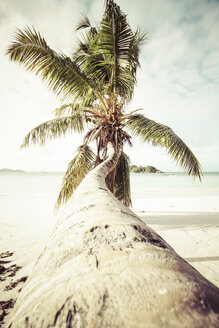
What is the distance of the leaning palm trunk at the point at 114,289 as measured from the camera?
0.27 m

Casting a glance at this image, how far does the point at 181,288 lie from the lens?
318 mm

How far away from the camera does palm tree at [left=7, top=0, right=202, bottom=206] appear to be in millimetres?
3480

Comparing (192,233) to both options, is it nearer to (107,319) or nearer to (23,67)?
(107,319)

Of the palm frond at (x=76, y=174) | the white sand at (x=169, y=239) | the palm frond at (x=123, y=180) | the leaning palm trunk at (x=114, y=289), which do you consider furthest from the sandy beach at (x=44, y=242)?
the leaning palm trunk at (x=114, y=289)

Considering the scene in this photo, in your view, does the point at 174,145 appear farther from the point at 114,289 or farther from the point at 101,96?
the point at 114,289

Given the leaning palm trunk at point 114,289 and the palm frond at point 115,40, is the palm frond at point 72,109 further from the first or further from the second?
the leaning palm trunk at point 114,289

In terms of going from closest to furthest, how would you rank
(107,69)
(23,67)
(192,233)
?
(23,67) → (107,69) → (192,233)

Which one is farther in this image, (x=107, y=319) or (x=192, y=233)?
(x=192, y=233)

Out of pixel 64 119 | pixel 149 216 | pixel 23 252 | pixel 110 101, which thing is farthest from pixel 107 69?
pixel 149 216

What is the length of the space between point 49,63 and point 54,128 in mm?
1658

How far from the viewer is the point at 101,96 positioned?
4.03 meters

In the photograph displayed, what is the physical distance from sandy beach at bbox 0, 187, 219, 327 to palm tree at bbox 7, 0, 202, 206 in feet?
5.56

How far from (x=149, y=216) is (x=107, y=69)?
6.06 meters

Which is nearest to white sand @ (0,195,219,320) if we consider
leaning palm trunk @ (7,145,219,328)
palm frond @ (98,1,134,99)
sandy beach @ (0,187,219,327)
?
Answer: sandy beach @ (0,187,219,327)
